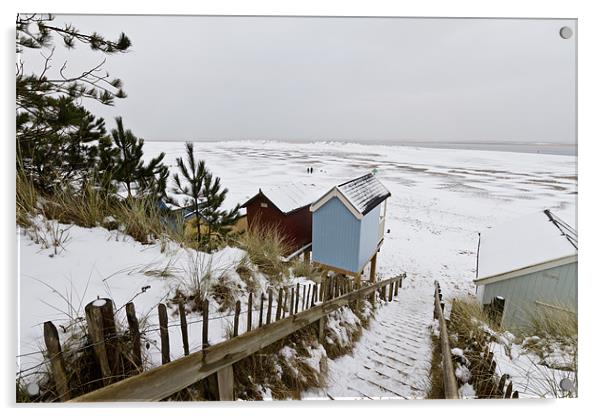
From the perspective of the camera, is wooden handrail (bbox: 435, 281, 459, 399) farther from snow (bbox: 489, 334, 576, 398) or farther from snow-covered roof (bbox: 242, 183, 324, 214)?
snow-covered roof (bbox: 242, 183, 324, 214)

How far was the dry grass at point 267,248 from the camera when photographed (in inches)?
63.5

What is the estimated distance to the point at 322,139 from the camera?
160cm

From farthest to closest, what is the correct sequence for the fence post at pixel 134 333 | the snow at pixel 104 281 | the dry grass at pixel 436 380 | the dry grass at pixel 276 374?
the dry grass at pixel 436 380 < the dry grass at pixel 276 374 < the snow at pixel 104 281 < the fence post at pixel 134 333

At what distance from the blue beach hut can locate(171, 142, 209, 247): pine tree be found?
56cm

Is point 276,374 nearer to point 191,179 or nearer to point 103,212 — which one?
point 191,179

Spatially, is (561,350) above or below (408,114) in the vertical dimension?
below

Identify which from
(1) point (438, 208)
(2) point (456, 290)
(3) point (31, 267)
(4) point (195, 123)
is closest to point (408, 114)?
(1) point (438, 208)

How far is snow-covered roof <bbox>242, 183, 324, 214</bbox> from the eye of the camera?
1552 millimetres

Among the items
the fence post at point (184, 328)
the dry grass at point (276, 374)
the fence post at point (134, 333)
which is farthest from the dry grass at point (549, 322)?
the fence post at point (134, 333)

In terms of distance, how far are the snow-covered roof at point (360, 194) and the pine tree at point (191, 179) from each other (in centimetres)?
57

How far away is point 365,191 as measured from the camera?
1546mm

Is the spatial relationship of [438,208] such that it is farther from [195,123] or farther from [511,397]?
[195,123]

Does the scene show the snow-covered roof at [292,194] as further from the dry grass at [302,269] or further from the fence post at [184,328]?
the fence post at [184,328]

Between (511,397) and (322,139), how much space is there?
1.46m
